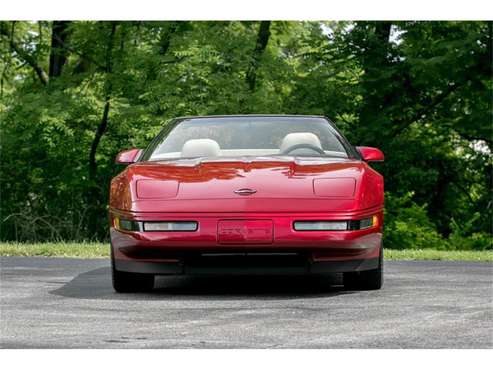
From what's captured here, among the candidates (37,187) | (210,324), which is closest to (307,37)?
(37,187)

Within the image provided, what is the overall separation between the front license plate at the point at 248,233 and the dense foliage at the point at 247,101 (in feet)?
42.6

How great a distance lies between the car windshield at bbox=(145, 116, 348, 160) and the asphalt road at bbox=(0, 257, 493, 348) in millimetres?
1178

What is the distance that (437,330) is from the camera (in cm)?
649

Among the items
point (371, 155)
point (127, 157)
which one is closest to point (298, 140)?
point (371, 155)

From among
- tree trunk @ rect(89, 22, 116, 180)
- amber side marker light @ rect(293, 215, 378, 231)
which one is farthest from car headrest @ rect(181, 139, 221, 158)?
tree trunk @ rect(89, 22, 116, 180)

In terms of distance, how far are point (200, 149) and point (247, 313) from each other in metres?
2.24

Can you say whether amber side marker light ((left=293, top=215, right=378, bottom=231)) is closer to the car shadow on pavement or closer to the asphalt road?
the asphalt road

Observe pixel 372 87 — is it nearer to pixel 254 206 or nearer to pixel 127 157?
pixel 127 157

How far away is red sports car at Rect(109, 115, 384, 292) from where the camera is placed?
7883 millimetres

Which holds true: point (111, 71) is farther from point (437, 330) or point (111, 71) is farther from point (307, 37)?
point (437, 330)

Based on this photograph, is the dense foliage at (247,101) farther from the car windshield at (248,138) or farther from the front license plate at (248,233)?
the front license plate at (248,233)

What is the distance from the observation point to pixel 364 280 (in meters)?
8.67

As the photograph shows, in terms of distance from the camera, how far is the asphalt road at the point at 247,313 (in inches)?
241

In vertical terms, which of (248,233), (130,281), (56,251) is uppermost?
(248,233)
